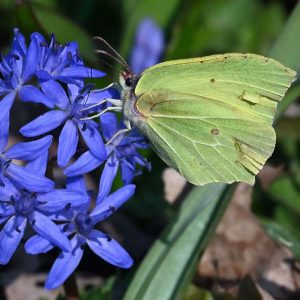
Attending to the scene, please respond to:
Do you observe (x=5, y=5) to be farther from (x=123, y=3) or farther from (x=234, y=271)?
(x=234, y=271)

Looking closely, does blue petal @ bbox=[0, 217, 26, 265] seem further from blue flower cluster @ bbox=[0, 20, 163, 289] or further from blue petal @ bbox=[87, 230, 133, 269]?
blue petal @ bbox=[87, 230, 133, 269]

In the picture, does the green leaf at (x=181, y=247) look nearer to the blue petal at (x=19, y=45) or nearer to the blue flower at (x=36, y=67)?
the blue flower at (x=36, y=67)

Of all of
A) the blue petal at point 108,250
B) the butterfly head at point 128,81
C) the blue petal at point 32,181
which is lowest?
the blue petal at point 108,250

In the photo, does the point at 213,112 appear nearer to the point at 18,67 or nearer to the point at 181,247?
the point at 181,247

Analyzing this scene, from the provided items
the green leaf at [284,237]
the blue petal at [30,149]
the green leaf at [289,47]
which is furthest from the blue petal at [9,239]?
the green leaf at [289,47]

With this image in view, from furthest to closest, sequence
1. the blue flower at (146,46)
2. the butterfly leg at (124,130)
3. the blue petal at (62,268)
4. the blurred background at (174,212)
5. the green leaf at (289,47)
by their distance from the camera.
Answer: the blue flower at (146,46) < the blurred background at (174,212) < the green leaf at (289,47) < the butterfly leg at (124,130) < the blue petal at (62,268)

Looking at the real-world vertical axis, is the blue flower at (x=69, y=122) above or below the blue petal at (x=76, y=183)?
above
